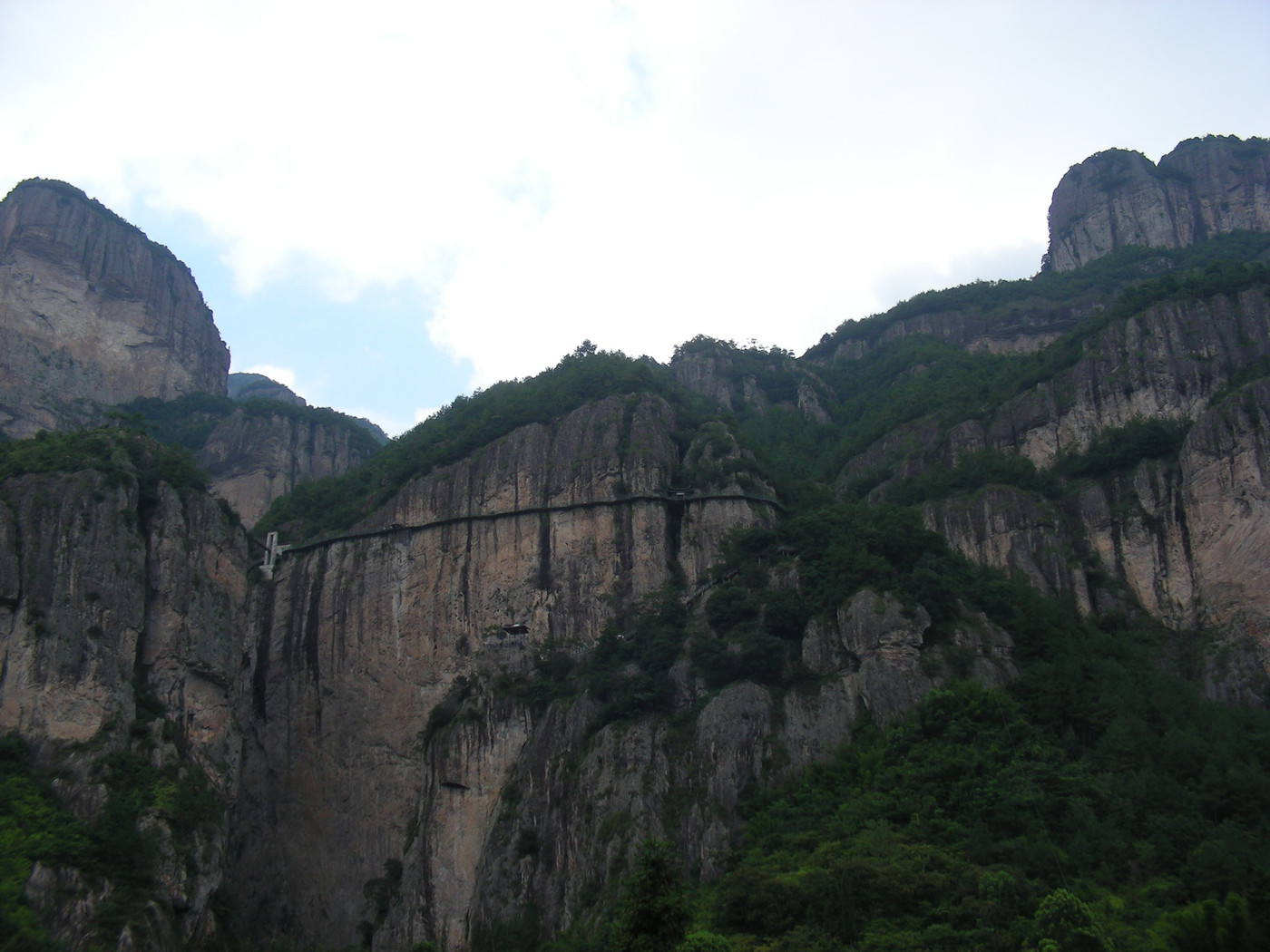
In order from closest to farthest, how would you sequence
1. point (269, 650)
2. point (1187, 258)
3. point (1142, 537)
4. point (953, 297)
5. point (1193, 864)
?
1. point (1193, 864)
2. point (1142, 537)
3. point (269, 650)
4. point (1187, 258)
5. point (953, 297)

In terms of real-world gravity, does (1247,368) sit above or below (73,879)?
above

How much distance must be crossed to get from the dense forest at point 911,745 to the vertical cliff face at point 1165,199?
23.4 metres

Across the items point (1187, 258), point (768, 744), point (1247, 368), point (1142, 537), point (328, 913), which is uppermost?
point (1187, 258)

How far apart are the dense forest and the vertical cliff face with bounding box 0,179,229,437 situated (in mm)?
19267

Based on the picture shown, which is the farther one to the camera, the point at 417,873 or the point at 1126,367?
the point at 1126,367

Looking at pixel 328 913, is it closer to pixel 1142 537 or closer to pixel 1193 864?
pixel 1193 864

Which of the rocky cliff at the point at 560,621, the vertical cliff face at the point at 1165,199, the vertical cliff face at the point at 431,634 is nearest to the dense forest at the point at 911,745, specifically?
the rocky cliff at the point at 560,621

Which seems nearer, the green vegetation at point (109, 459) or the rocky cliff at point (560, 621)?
the rocky cliff at point (560, 621)

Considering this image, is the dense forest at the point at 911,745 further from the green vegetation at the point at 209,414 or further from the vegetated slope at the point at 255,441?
the green vegetation at the point at 209,414

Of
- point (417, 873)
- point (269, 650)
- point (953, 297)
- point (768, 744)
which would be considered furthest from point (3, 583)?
point (953, 297)

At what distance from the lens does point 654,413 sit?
164 ft

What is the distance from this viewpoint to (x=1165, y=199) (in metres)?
70.6

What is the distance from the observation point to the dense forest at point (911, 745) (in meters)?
25.0

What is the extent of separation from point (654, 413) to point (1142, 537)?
2045 centimetres
